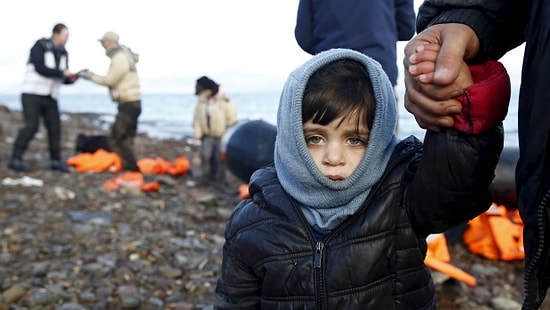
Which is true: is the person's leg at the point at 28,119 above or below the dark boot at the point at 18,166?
above

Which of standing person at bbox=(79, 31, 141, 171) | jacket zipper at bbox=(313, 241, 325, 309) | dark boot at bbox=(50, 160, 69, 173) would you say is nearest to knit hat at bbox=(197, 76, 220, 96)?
standing person at bbox=(79, 31, 141, 171)

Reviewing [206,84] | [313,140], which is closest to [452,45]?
[313,140]

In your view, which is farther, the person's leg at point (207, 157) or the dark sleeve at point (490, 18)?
the person's leg at point (207, 157)

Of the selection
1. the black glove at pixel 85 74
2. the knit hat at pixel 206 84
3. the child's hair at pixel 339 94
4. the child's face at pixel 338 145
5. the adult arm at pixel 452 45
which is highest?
the adult arm at pixel 452 45

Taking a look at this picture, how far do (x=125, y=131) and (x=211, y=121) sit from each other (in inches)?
58.2

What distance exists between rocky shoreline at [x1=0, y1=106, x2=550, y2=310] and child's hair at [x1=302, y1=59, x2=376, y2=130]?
2.52 metres

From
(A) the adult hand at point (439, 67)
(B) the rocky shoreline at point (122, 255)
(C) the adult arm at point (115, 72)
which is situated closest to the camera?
(A) the adult hand at point (439, 67)

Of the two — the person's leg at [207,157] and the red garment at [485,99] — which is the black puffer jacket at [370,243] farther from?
the person's leg at [207,157]

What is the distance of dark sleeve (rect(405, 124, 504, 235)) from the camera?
1.61 metres

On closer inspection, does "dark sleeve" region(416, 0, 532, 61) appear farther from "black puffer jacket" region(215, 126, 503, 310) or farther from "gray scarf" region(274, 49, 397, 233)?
"gray scarf" region(274, 49, 397, 233)

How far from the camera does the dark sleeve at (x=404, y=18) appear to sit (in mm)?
3238

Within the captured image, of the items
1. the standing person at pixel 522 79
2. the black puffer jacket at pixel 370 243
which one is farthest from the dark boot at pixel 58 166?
the standing person at pixel 522 79

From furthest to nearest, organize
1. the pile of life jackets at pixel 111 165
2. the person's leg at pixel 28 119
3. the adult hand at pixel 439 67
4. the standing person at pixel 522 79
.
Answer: the pile of life jackets at pixel 111 165, the person's leg at pixel 28 119, the adult hand at pixel 439 67, the standing person at pixel 522 79

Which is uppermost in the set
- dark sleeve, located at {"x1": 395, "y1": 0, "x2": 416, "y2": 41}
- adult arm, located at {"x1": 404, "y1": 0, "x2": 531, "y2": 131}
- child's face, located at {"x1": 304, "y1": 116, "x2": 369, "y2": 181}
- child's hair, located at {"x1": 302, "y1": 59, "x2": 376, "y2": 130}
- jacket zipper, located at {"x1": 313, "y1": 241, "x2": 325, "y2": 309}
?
dark sleeve, located at {"x1": 395, "y1": 0, "x2": 416, "y2": 41}
